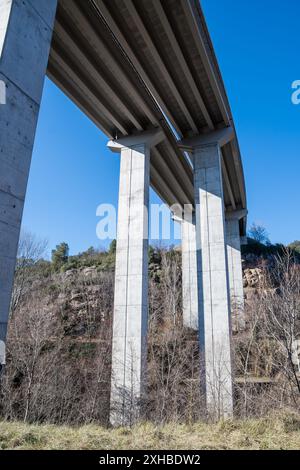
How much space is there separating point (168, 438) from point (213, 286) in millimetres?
7792

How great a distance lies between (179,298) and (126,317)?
585 inches

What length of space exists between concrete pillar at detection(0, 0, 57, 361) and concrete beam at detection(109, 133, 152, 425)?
7.18 metres

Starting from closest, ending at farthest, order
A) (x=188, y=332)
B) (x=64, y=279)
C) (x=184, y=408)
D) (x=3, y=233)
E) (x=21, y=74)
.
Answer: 1. (x=3, y=233)
2. (x=21, y=74)
3. (x=184, y=408)
4. (x=188, y=332)
5. (x=64, y=279)

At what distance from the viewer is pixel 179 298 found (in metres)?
25.5

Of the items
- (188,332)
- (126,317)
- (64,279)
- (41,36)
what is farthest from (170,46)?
(64,279)

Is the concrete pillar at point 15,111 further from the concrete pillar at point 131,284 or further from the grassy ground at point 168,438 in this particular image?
the concrete pillar at point 131,284

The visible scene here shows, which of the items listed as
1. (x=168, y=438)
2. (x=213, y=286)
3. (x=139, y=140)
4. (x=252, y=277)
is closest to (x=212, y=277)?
(x=213, y=286)

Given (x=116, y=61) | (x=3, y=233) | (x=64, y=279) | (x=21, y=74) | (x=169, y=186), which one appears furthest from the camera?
(x=64, y=279)

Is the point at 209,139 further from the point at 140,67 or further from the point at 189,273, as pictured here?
the point at 189,273

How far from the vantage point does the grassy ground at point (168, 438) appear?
4906 mm

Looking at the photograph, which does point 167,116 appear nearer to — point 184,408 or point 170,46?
point 170,46

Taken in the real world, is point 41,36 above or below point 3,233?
above

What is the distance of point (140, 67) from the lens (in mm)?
11070

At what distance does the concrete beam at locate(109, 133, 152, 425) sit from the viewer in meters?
10.1
